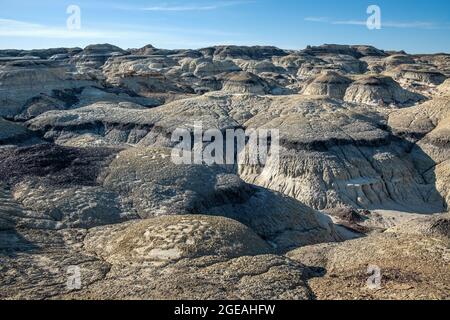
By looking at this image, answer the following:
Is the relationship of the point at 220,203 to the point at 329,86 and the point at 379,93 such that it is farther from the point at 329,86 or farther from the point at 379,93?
the point at 329,86

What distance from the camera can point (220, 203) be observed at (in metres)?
23.9

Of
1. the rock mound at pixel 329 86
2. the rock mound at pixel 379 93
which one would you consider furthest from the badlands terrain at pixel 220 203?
the rock mound at pixel 329 86

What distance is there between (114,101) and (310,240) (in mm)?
41538

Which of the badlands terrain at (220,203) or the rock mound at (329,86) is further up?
the rock mound at (329,86)

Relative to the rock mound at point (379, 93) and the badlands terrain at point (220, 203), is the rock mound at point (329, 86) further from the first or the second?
the badlands terrain at point (220, 203)

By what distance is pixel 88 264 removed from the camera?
15.1 meters

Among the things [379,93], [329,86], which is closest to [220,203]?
[379,93]

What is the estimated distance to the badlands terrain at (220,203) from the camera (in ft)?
45.7

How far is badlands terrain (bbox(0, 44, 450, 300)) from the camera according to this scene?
45.7 feet

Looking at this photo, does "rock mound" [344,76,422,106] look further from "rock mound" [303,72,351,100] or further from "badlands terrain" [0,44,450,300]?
"badlands terrain" [0,44,450,300]

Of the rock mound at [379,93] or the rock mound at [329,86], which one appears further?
the rock mound at [329,86]

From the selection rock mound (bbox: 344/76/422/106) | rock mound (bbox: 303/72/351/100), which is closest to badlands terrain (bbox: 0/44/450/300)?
rock mound (bbox: 344/76/422/106)

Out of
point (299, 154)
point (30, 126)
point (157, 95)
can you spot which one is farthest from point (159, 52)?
point (299, 154)

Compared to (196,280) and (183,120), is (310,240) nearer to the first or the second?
(196,280)
